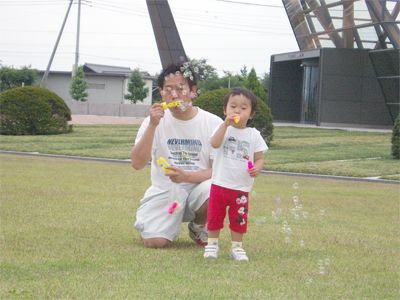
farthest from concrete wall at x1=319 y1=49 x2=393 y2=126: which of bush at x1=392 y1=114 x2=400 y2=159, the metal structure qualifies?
bush at x1=392 y1=114 x2=400 y2=159

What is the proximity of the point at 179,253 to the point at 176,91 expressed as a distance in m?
1.23

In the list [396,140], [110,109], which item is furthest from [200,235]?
[110,109]

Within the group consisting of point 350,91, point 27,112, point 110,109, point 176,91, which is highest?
point 350,91

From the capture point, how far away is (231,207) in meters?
3.74

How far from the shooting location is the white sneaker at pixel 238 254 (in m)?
3.55

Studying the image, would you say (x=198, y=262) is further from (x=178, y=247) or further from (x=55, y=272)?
(x=55, y=272)

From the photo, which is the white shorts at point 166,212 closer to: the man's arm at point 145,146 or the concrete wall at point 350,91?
the man's arm at point 145,146

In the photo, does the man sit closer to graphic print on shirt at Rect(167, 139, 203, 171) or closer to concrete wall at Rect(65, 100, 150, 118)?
graphic print on shirt at Rect(167, 139, 203, 171)

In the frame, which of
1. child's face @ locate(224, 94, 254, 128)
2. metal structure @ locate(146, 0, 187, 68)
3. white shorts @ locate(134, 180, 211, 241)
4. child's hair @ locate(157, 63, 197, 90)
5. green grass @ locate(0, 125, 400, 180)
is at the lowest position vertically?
green grass @ locate(0, 125, 400, 180)

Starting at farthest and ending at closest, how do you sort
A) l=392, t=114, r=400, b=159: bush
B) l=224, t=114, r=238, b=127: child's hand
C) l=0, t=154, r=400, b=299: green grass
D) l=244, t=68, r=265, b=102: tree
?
l=244, t=68, r=265, b=102: tree
l=392, t=114, r=400, b=159: bush
l=224, t=114, r=238, b=127: child's hand
l=0, t=154, r=400, b=299: green grass

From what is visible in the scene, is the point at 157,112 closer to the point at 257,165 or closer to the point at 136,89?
the point at 257,165

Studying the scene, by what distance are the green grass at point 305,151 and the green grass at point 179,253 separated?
3.50 metres

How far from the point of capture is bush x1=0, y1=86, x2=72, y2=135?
19.0 m

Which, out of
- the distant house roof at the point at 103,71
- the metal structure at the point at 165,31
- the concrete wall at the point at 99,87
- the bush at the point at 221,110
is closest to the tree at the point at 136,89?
the distant house roof at the point at 103,71
